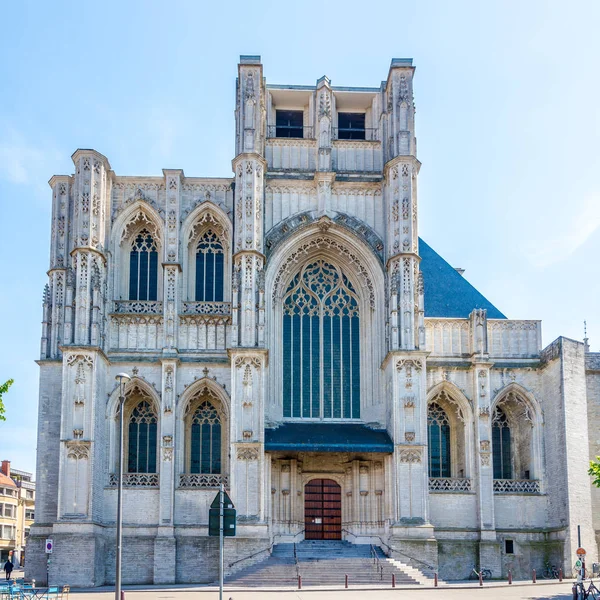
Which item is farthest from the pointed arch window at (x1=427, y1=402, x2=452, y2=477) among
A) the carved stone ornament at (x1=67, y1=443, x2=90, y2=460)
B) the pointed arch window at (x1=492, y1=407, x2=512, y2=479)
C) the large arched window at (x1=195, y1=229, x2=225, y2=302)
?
the carved stone ornament at (x1=67, y1=443, x2=90, y2=460)

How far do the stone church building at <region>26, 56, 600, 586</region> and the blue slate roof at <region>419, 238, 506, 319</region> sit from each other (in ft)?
11.0

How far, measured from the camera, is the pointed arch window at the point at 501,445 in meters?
37.7

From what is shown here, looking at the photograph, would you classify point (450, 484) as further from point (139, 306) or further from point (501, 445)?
point (139, 306)

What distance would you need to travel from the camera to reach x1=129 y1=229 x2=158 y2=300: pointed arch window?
37562 mm

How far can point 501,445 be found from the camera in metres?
37.8

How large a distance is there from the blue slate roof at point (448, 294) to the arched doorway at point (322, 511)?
30.1ft

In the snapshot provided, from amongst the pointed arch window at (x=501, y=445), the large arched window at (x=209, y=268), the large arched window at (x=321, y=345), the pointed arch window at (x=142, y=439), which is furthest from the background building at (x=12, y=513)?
the pointed arch window at (x=501, y=445)

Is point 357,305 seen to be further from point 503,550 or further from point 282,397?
point 503,550

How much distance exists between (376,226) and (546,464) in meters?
11.7

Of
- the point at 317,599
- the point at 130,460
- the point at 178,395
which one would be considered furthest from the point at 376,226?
the point at 317,599

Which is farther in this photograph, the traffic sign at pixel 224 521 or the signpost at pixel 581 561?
the signpost at pixel 581 561

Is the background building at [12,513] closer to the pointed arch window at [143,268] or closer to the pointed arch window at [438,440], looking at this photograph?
the pointed arch window at [143,268]

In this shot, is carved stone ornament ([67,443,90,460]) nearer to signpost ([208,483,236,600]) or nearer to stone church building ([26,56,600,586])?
stone church building ([26,56,600,586])

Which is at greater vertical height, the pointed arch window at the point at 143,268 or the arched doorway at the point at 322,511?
the pointed arch window at the point at 143,268
